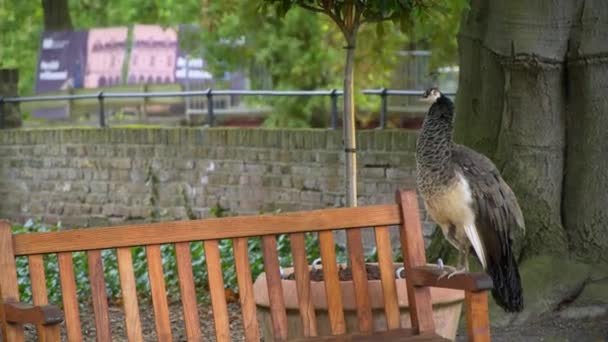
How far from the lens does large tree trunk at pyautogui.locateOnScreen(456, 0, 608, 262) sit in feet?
26.6

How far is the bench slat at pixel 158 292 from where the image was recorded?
570 cm

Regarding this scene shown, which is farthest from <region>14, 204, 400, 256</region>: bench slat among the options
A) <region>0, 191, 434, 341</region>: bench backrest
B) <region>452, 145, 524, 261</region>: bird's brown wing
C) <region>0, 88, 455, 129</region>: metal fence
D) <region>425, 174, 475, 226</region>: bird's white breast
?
<region>0, 88, 455, 129</region>: metal fence

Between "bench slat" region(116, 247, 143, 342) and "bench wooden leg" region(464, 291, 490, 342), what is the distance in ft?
4.36

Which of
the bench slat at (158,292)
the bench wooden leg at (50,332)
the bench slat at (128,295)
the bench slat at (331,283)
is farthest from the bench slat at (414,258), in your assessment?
the bench wooden leg at (50,332)

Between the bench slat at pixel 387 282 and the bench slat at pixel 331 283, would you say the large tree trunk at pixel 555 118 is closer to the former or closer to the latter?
the bench slat at pixel 387 282

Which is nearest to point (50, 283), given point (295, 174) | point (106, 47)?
point (295, 174)

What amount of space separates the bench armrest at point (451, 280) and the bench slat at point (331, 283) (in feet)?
1.04

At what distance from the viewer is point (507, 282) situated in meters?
6.53

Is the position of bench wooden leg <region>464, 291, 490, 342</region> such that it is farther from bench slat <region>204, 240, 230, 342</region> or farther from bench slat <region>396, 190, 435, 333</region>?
bench slat <region>204, 240, 230, 342</region>

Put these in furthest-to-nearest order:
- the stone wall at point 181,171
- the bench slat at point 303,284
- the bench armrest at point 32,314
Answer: the stone wall at point 181,171
the bench slat at point 303,284
the bench armrest at point 32,314

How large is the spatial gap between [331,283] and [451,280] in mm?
582

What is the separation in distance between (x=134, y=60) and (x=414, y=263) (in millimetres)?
17276

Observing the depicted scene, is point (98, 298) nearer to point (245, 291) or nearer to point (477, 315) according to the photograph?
point (245, 291)

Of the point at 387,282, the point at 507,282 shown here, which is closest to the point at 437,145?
the point at 387,282
